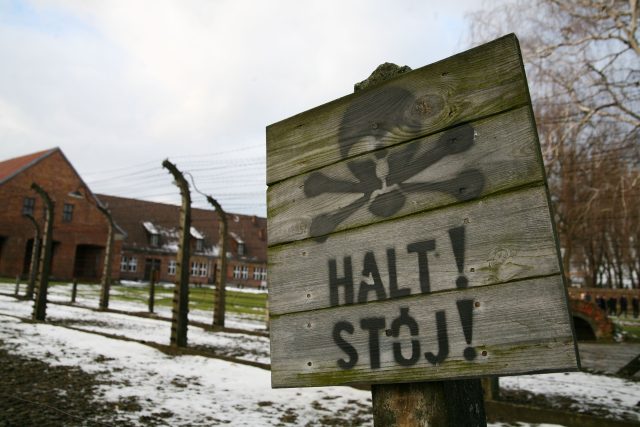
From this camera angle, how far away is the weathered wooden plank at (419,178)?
1.40 metres

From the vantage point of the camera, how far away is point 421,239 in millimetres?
1506

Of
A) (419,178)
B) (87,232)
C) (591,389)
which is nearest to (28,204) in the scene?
(87,232)

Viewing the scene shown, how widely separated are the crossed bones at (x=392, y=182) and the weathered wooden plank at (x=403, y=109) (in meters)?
0.05

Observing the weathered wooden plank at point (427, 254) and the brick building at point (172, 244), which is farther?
the brick building at point (172, 244)

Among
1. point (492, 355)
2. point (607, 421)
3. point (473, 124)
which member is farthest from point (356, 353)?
point (607, 421)

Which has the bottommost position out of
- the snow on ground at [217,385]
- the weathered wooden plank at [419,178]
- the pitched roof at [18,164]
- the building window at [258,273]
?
the snow on ground at [217,385]

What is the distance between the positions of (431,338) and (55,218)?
39687mm

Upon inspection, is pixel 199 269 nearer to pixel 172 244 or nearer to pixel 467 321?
pixel 172 244

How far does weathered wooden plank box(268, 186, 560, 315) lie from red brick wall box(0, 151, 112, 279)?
120ft

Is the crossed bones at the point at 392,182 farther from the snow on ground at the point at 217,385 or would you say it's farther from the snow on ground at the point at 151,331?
the snow on ground at the point at 151,331

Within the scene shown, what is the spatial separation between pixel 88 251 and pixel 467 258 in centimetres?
4154

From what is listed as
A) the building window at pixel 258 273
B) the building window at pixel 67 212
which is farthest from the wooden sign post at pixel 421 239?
the building window at pixel 258 273

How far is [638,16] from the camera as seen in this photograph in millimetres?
11742

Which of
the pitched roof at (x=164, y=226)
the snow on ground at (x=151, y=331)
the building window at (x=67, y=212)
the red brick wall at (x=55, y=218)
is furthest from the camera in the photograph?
the pitched roof at (x=164, y=226)
